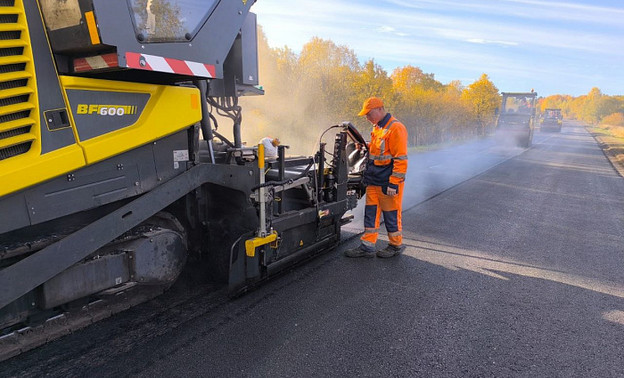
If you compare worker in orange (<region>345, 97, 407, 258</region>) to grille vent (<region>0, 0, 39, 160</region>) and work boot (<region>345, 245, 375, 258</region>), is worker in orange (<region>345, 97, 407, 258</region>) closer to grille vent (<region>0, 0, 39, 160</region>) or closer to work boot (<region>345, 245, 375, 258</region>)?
work boot (<region>345, 245, 375, 258</region>)

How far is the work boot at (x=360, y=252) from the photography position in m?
4.61

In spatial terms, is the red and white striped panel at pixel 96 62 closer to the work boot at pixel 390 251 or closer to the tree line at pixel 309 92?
the work boot at pixel 390 251

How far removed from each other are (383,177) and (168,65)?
279 centimetres

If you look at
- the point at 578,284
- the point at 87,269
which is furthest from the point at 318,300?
the point at 578,284

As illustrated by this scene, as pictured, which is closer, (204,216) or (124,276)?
(124,276)

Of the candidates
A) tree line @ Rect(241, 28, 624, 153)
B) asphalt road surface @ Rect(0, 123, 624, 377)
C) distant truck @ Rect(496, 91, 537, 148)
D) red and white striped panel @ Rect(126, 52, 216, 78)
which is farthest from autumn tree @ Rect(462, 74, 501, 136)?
red and white striped panel @ Rect(126, 52, 216, 78)

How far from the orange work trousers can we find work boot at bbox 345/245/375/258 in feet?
0.18

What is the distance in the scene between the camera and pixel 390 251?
469 cm

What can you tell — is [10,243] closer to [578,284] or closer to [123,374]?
[123,374]

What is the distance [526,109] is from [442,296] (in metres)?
24.1

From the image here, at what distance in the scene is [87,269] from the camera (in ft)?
8.41

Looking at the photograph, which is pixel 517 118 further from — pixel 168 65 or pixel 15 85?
pixel 15 85

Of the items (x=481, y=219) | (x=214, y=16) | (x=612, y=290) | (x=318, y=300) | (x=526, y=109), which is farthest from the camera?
Answer: (x=526, y=109)

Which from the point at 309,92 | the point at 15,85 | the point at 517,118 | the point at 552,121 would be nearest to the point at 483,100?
the point at 517,118
